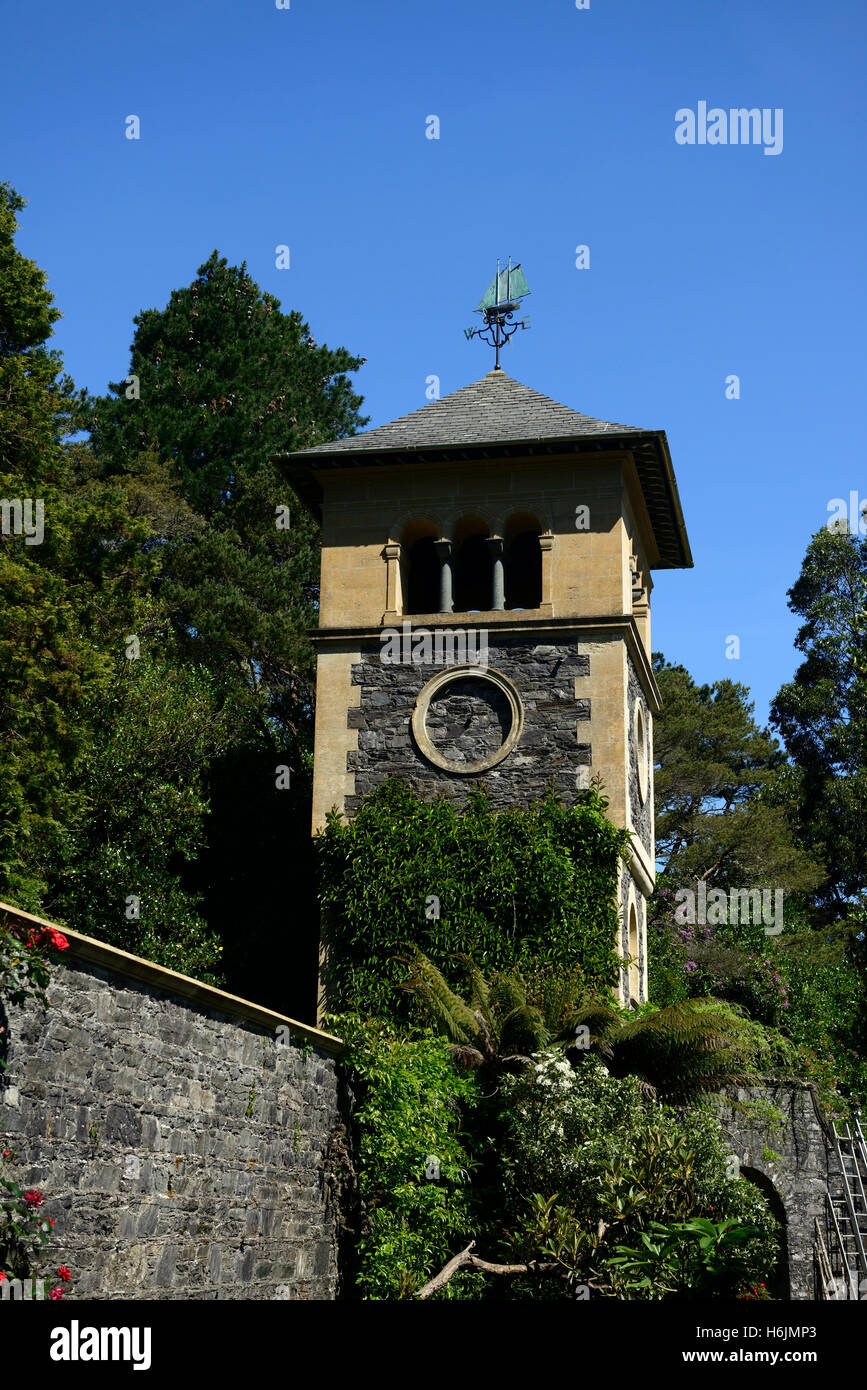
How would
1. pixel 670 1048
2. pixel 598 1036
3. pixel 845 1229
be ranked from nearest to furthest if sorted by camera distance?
pixel 670 1048 → pixel 598 1036 → pixel 845 1229

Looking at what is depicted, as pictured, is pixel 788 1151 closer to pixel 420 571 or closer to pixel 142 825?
pixel 420 571

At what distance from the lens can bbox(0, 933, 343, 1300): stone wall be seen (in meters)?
8.06

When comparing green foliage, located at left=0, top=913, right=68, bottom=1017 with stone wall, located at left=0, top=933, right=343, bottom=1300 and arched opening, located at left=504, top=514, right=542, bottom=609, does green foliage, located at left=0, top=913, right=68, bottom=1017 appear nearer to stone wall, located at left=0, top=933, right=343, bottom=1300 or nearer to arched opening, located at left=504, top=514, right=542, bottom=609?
stone wall, located at left=0, top=933, right=343, bottom=1300

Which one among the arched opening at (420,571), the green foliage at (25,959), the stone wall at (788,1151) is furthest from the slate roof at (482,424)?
the green foliage at (25,959)

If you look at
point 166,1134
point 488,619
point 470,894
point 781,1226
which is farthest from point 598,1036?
point 166,1134

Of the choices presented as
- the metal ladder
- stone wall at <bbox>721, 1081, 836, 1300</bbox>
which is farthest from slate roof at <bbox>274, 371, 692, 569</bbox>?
the metal ladder

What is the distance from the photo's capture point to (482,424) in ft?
63.1

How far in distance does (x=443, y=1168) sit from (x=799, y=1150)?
182 inches

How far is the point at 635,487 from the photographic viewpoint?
1923 cm

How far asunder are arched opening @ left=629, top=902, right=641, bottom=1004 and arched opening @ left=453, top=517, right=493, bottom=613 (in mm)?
4409

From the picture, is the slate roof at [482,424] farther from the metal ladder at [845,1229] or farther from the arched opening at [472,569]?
the metal ladder at [845,1229]

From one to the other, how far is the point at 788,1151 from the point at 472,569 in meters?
8.71
